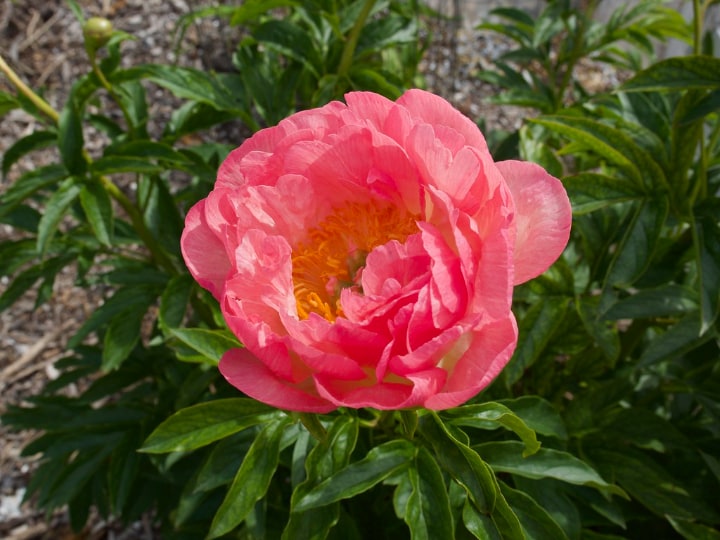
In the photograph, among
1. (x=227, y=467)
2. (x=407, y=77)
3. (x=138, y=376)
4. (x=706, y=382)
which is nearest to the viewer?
(x=227, y=467)

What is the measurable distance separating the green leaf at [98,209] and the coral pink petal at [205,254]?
43cm

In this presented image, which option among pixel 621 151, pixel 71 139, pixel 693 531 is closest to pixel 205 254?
pixel 71 139

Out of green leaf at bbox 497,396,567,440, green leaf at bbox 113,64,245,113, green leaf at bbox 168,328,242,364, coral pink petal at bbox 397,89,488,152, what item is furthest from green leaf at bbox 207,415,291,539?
green leaf at bbox 113,64,245,113

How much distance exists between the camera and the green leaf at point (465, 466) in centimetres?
82

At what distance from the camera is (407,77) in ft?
6.96

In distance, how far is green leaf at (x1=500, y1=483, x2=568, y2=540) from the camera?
0.95 m

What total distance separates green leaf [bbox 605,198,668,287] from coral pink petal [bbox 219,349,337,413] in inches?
21.1

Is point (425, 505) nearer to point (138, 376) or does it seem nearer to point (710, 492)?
point (710, 492)

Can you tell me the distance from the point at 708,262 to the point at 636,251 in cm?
10

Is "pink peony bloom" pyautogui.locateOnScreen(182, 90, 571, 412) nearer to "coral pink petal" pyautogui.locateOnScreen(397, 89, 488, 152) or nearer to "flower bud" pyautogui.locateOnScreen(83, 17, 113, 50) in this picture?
"coral pink petal" pyautogui.locateOnScreen(397, 89, 488, 152)

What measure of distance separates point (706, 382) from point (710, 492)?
0.21m

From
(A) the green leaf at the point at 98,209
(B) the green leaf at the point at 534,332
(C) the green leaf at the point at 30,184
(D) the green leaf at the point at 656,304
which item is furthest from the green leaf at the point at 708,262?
(C) the green leaf at the point at 30,184

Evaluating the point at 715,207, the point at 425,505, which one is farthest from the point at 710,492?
the point at 425,505

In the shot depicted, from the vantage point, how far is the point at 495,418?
83cm
